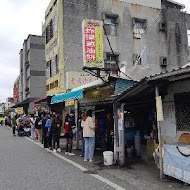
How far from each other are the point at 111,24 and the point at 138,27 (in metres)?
2.92

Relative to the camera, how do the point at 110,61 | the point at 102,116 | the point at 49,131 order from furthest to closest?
1. the point at 110,61
2. the point at 49,131
3. the point at 102,116

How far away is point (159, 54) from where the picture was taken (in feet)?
85.9

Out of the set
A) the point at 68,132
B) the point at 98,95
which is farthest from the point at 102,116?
the point at 68,132

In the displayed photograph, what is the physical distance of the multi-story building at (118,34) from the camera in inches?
899

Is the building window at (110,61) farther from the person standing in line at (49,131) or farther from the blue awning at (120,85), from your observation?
the blue awning at (120,85)

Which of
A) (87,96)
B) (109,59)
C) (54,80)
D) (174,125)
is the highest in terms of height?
(109,59)

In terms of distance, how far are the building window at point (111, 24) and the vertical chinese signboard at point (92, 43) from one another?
28.1 ft

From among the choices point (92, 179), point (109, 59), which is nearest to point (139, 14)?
point (109, 59)

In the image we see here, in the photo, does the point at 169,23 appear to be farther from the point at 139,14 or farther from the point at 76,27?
the point at 76,27

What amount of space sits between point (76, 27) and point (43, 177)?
56.4 ft

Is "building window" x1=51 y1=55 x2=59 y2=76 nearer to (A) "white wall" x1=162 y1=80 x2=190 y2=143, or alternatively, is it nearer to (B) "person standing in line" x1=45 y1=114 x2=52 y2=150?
(B) "person standing in line" x1=45 y1=114 x2=52 y2=150

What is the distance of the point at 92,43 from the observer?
15.6 meters

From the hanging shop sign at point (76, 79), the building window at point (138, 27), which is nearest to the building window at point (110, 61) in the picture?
the building window at point (138, 27)

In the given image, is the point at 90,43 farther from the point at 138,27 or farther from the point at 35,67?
the point at 35,67
